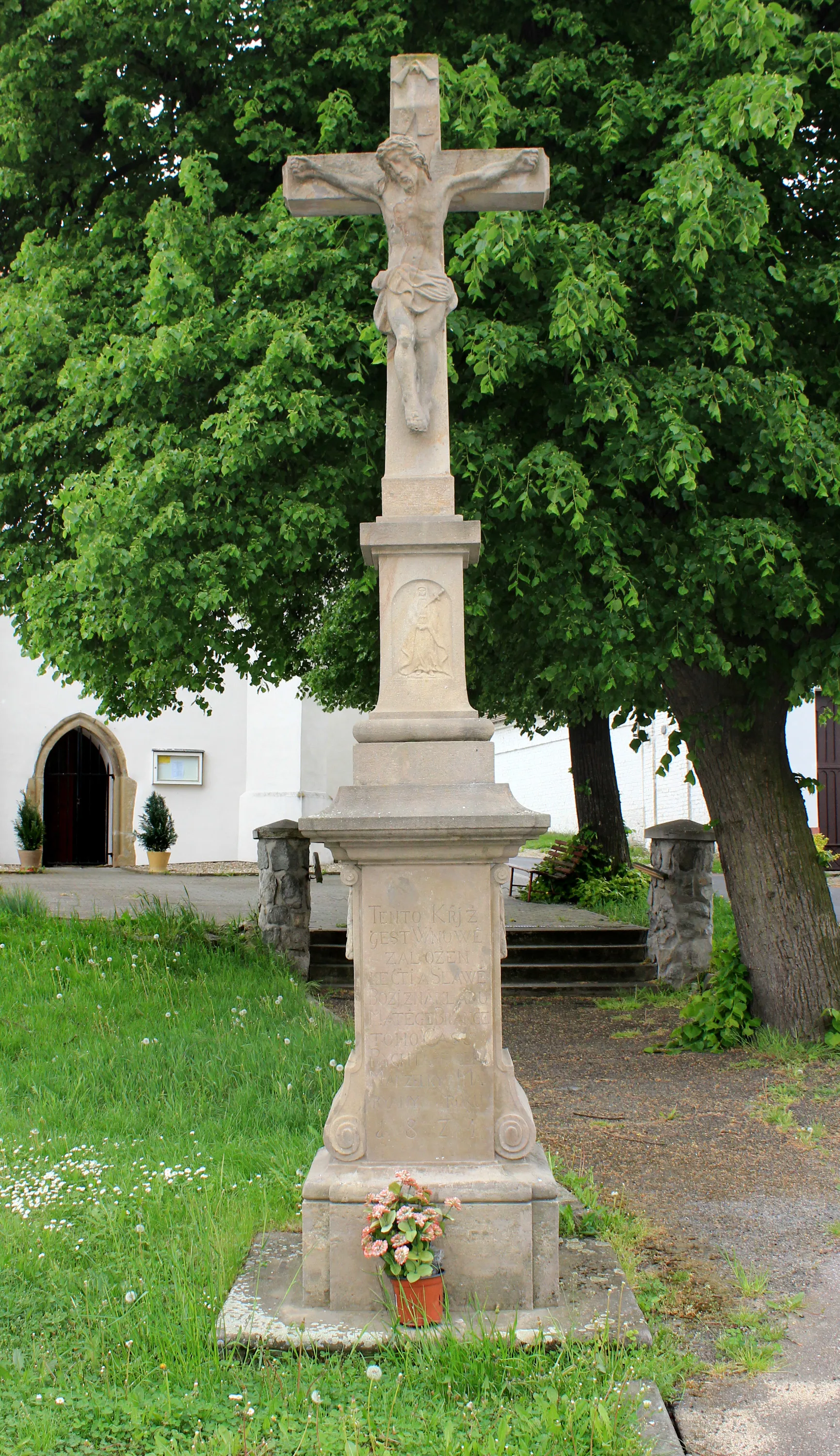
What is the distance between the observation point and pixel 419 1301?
330 cm

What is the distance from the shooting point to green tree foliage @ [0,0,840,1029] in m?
5.79

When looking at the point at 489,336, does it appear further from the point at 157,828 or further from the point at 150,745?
the point at 150,745

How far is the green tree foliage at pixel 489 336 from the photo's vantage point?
5793 millimetres

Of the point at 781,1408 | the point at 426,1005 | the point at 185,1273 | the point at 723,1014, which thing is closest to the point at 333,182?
the point at 426,1005

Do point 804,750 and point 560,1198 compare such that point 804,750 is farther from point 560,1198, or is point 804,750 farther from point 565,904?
point 560,1198

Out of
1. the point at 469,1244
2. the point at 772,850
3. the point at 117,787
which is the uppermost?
the point at 117,787

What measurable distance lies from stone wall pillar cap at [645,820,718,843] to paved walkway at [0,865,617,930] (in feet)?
7.37

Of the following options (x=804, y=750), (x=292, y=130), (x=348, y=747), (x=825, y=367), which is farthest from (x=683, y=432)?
(x=804, y=750)

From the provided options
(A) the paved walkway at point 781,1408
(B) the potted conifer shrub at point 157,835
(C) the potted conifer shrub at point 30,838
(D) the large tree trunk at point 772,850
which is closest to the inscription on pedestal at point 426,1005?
(A) the paved walkway at point 781,1408

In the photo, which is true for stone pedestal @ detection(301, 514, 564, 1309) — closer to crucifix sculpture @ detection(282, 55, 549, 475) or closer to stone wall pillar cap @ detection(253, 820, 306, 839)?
crucifix sculpture @ detection(282, 55, 549, 475)

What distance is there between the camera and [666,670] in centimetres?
701

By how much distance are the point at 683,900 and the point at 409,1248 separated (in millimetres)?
6954

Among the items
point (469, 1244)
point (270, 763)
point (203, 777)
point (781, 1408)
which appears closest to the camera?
point (781, 1408)

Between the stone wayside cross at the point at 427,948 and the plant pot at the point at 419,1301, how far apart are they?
0.15 m
